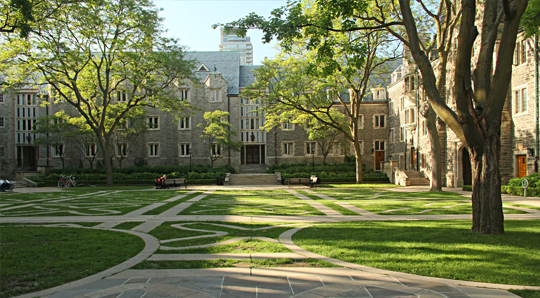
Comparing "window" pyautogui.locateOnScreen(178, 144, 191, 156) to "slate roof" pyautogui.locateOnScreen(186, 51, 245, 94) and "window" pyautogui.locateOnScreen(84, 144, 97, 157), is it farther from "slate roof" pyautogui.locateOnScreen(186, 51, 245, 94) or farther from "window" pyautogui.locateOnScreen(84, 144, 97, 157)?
"window" pyautogui.locateOnScreen(84, 144, 97, 157)

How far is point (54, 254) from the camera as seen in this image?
6160 millimetres

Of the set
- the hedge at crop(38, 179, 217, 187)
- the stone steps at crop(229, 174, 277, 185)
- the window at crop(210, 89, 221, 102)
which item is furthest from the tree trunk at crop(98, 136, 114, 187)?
the window at crop(210, 89, 221, 102)

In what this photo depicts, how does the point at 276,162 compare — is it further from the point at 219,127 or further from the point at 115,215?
the point at 115,215

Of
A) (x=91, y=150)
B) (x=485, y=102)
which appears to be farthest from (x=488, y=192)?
(x=91, y=150)

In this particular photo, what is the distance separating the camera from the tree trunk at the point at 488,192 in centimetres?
745

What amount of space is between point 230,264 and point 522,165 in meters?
21.9

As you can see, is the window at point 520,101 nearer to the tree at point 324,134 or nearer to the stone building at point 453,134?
the stone building at point 453,134

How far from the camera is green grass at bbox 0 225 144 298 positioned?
482 cm

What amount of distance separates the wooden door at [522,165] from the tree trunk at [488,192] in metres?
16.5

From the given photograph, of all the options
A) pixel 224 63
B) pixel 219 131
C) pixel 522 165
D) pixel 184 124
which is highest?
pixel 224 63

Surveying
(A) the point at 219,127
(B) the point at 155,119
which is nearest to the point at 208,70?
(B) the point at 155,119

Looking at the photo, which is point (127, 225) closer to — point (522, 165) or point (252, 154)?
point (522, 165)

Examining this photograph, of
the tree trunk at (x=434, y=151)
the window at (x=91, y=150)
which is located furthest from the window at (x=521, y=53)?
the window at (x=91, y=150)

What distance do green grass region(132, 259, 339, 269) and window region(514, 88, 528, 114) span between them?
2084 centimetres
